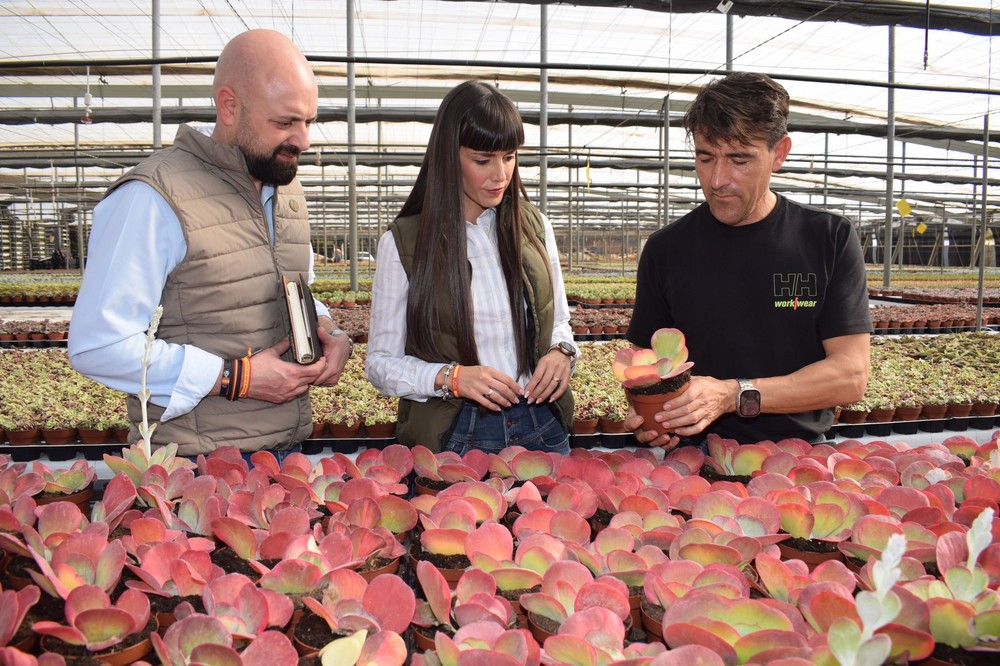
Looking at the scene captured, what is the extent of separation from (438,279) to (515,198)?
31 centimetres

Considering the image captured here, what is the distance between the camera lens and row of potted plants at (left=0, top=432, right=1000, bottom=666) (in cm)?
69

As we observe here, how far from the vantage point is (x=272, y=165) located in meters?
1.51

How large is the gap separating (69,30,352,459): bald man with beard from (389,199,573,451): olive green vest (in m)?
0.24

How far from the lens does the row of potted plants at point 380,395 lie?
3.54 m

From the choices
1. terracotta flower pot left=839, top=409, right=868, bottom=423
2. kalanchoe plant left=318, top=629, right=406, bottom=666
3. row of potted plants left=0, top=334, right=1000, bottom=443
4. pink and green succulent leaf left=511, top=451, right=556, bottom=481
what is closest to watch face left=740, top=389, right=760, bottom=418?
pink and green succulent leaf left=511, top=451, right=556, bottom=481

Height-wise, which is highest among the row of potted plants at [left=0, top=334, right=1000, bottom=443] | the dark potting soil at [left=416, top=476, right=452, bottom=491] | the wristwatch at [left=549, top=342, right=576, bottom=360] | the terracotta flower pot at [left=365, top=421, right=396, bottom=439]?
the wristwatch at [left=549, top=342, right=576, bottom=360]

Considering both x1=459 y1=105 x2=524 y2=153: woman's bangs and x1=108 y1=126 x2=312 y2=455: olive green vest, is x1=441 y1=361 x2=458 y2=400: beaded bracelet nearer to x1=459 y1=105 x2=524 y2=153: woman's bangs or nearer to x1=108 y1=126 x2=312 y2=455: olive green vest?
x1=108 y1=126 x2=312 y2=455: olive green vest

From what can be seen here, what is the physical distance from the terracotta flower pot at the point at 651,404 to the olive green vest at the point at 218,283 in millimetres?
773

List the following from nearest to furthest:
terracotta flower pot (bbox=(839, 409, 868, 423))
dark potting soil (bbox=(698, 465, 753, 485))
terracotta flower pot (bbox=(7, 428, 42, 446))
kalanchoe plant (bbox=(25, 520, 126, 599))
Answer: kalanchoe plant (bbox=(25, 520, 126, 599)) → dark potting soil (bbox=(698, 465, 753, 485)) → terracotta flower pot (bbox=(7, 428, 42, 446)) → terracotta flower pot (bbox=(839, 409, 868, 423))

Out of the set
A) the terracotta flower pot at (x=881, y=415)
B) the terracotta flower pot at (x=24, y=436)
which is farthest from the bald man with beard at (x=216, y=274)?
the terracotta flower pot at (x=881, y=415)

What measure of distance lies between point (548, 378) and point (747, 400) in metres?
0.45

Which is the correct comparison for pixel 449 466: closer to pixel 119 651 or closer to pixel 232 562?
pixel 232 562

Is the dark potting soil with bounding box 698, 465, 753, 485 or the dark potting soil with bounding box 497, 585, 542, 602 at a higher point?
the dark potting soil with bounding box 698, 465, 753, 485

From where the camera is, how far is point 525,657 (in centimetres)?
67
